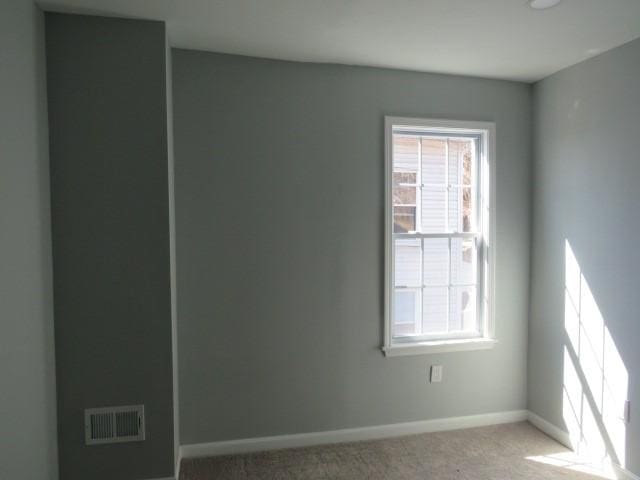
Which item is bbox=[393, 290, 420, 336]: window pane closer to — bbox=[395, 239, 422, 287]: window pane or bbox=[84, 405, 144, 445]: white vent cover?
bbox=[395, 239, 422, 287]: window pane

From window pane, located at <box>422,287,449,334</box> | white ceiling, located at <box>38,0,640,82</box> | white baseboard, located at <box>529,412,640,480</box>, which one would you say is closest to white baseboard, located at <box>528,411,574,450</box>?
white baseboard, located at <box>529,412,640,480</box>

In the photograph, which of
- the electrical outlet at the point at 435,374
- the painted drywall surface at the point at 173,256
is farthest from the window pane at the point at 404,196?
the painted drywall surface at the point at 173,256

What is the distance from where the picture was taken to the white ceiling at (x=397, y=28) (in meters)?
2.10

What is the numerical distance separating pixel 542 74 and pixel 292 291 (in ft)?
7.57

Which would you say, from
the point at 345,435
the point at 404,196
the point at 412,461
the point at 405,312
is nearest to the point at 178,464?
the point at 345,435

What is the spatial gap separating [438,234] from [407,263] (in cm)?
31

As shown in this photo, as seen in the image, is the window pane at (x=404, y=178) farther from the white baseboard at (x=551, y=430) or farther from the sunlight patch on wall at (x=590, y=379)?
the white baseboard at (x=551, y=430)

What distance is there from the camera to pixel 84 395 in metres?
2.28

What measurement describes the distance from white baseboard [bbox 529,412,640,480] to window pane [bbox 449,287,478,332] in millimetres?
787

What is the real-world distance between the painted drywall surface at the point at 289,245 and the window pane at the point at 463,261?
580 mm

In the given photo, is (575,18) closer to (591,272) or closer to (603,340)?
(591,272)

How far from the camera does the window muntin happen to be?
313 cm

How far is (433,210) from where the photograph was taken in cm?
319

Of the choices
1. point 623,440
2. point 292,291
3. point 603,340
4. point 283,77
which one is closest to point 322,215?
point 292,291
